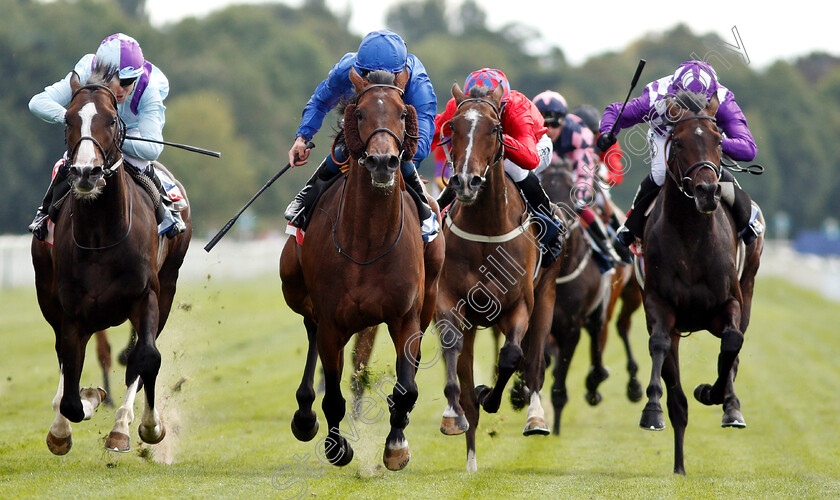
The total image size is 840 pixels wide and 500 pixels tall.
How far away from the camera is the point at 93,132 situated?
617 cm

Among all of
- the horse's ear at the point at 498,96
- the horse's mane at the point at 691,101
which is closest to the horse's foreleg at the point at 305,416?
the horse's ear at the point at 498,96

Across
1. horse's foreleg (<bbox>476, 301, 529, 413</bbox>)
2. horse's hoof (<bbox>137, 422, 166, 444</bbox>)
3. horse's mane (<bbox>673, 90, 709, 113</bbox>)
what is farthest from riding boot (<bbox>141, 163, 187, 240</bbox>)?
horse's mane (<bbox>673, 90, 709, 113</bbox>)

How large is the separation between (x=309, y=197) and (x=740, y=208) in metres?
2.89

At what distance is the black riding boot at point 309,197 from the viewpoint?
6.84 metres

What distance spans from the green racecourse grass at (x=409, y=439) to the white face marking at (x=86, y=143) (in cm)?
170

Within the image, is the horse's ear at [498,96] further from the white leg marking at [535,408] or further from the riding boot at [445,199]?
the white leg marking at [535,408]

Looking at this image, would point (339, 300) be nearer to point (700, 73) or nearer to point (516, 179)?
point (516, 179)

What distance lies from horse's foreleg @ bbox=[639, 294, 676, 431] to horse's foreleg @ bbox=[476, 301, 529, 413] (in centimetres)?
81

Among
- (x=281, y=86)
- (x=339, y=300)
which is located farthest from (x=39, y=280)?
(x=281, y=86)

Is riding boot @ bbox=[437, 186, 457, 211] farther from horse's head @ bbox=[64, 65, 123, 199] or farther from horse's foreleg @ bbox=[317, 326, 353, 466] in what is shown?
horse's head @ bbox=[64, 65, 123, 199]

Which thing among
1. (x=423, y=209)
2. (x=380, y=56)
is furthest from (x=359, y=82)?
(x=423, y=209)

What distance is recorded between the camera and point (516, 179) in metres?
8.00

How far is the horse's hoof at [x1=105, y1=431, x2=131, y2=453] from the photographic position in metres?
6.59

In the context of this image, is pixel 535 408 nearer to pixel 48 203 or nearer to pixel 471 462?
pixel 471 462
